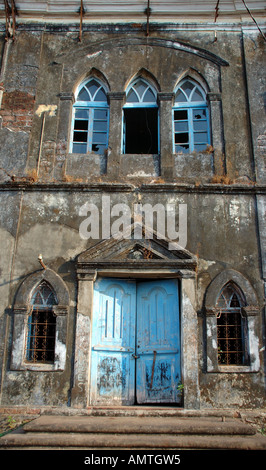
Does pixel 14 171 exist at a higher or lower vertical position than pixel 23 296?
higher

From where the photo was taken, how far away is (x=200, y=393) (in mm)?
6414

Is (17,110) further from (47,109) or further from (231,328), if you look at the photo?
(231,328)

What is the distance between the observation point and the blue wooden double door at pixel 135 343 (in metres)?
6.69

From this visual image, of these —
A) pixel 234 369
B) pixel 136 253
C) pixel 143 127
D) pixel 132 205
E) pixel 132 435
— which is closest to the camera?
pixel 132 435

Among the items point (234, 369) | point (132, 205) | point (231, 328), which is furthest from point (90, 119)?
point (234, 369)

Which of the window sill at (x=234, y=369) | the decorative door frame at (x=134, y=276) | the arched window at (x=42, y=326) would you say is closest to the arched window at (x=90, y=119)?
the decorative door frame at (x=134, y=276)

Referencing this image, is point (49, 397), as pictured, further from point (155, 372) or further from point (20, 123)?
point (20, 123)

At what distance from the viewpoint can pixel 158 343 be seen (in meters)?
6.87

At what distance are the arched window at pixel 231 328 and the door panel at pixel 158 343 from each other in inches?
27.0

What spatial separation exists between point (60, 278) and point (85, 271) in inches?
16.8

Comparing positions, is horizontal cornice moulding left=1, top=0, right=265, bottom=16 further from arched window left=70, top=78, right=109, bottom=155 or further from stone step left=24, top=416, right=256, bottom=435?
stone step left=24, top=416, right=256, bottom=435

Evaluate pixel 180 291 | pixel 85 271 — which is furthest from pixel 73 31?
pixel 180 291

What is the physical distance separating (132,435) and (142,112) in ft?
→ 19.3

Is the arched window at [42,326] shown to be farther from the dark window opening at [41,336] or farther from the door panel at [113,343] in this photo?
the door panel at [113,343]
